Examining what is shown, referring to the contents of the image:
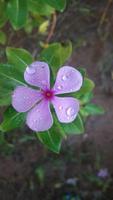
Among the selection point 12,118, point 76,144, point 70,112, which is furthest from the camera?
point 76,144

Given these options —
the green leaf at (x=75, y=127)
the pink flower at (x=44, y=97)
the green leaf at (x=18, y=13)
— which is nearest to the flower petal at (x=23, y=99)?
the pink flower at (x=44, y=97)

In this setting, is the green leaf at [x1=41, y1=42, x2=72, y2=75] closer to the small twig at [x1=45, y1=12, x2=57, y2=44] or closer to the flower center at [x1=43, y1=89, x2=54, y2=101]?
the flower center at [x1=43, y1=89, x2=54, y2=101]

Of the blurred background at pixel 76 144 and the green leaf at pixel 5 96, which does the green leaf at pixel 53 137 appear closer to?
the green leaf at pixel 5 96

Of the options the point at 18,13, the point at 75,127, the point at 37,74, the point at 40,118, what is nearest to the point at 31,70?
the point at 37,74

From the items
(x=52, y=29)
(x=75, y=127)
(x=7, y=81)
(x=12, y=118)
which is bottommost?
(x=52, y=29)

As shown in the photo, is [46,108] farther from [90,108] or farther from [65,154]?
[65,154]

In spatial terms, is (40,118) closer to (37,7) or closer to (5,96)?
(5,96)
